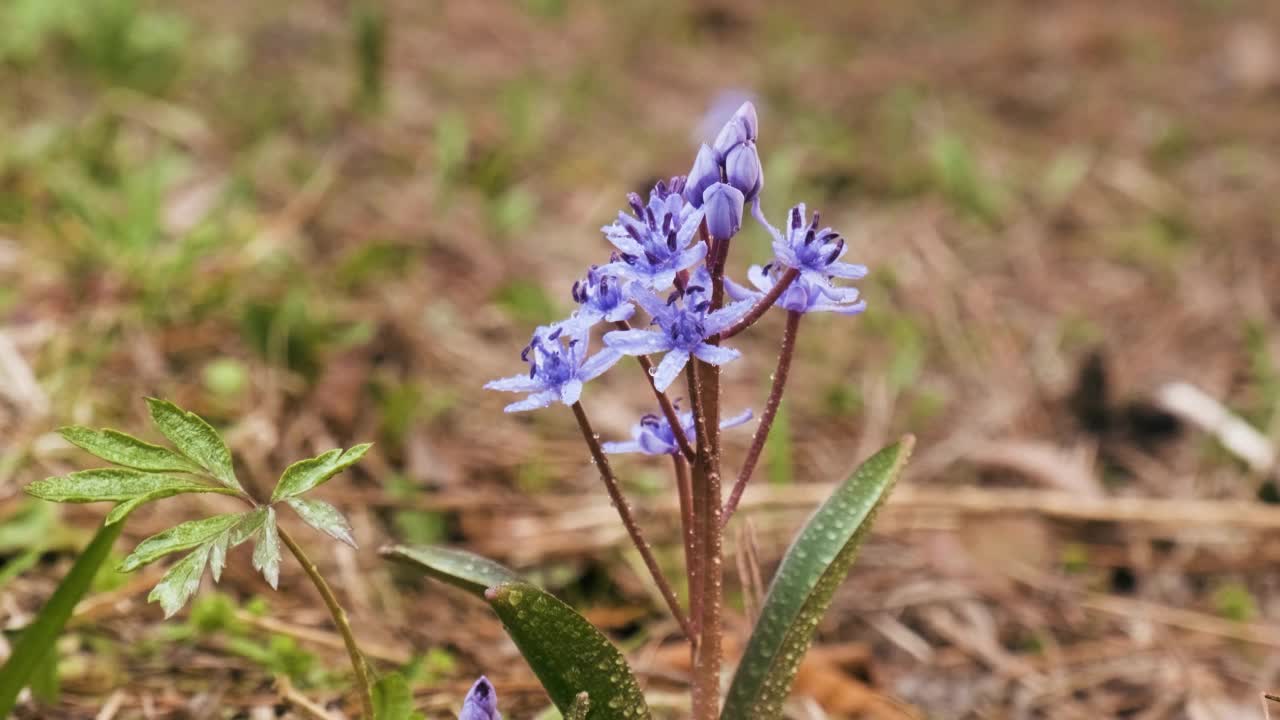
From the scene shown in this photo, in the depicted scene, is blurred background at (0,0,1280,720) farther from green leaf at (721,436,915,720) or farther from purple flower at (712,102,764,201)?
purple flower at (712,102,764,201)

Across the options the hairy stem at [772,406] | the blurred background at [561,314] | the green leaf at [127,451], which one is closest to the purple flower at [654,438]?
the hairy stem at [772,406]

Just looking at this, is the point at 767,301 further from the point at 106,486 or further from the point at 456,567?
the point at 106,486

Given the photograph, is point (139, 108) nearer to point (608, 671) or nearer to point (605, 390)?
point (605, 390)

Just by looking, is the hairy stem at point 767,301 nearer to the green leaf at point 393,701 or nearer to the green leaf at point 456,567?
the green leaf at point 456,567

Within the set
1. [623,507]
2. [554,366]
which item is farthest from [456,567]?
[554,366]

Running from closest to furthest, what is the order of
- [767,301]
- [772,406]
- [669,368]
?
[669,368]
[767,301]
[772,406]

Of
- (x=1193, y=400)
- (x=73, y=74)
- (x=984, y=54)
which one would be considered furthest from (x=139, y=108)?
(x=984, y=54)
